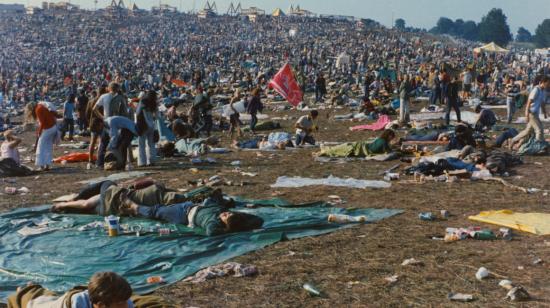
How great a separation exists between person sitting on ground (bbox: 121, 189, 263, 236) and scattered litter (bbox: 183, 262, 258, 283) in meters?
1.12

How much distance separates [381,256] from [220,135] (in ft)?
42.0

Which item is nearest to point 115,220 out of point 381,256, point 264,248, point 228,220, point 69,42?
point 228,220

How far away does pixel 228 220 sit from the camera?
7.15m

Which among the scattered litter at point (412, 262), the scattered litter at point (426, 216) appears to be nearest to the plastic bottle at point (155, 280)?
the scattered litter at point (412, 262)

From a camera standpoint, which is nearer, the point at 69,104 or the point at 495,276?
the point at 495,276

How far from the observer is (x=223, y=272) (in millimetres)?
5922

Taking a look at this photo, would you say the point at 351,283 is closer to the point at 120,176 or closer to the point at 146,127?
the point at 120,176

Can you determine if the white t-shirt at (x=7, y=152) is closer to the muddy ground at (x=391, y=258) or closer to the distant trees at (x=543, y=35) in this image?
the muddy ground at (x=391, y=258)

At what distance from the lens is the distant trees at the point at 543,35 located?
12960 cm

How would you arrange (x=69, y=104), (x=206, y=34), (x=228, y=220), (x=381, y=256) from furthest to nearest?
(x=206, y=34)
(x=69, y=104)
(x=228, y=220)
(x=381, y=256)

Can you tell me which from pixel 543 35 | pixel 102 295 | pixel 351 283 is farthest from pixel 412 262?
pixel 543 35

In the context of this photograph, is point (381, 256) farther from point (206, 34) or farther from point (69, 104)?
point (206, 34)

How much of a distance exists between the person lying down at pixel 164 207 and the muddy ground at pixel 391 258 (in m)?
0.68

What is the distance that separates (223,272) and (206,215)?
1.51 meters
